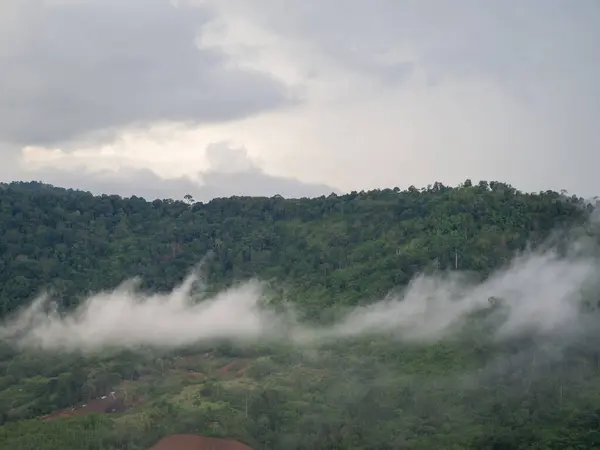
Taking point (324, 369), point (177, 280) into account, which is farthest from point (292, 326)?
point (177, 280)

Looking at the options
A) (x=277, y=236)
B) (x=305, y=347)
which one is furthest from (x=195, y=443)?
(x=277, y=236)

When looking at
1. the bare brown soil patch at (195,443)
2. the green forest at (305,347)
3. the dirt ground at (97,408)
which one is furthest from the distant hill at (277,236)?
the bare brown soil patch at (195,443)

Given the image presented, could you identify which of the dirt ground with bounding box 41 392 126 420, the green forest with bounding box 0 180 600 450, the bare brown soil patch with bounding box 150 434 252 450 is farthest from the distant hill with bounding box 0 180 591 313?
the bare brown soil patch with bounding box 150 434 252 450

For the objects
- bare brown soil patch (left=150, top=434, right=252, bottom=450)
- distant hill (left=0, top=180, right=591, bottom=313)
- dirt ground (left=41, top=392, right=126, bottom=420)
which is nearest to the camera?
bare brown soil patch (left=150, top=434, right=252, bottom=450)

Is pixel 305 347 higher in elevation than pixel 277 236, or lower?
lower

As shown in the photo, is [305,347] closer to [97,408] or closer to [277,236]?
[97,408]

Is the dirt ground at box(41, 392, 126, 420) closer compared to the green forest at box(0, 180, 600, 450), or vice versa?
the green forest at box(0, 180, 600, 450)

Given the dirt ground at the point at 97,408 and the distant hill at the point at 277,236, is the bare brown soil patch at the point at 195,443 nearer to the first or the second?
the dirt ground at the point at 97,408

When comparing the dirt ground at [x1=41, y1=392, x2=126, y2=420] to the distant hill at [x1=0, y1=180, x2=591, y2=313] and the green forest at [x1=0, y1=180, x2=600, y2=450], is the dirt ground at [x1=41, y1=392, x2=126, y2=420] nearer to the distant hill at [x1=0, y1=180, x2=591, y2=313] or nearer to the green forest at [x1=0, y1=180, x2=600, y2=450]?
the green forest at [x1=0, y1=180, x2=600, y2=450]
